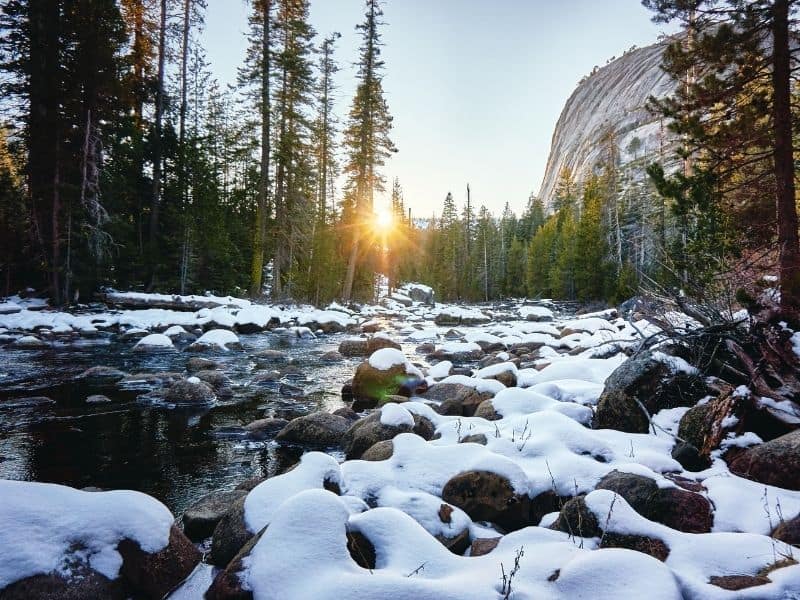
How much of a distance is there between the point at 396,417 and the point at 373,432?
1.01 ft

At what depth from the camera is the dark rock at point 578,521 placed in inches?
103

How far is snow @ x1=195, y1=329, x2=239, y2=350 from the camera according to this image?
1194cm

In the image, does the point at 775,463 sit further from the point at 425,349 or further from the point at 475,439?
the point at 425,349

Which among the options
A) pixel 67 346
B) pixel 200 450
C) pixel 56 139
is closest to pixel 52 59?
pixel 56 139

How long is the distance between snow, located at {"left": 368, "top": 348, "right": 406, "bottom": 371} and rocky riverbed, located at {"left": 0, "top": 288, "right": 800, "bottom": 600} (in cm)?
4

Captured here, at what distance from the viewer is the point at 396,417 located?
484 centimetres

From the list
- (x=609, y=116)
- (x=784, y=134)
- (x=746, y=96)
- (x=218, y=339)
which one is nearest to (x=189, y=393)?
(x=218, y=339)

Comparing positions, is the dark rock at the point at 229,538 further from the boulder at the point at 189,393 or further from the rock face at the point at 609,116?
the rock face at the point at 609,116

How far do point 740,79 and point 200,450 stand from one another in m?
8.91

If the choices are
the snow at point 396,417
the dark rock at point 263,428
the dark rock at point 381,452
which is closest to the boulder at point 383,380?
the dark rock at point 263,428

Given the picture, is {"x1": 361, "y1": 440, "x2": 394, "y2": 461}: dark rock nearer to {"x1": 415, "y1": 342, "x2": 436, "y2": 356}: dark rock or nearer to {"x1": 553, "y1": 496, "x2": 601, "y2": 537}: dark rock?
{"x1": 553, "y1": 496, "x2": 601, "y2": 537}: dark rock

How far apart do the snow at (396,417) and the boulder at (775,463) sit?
9.77 ft

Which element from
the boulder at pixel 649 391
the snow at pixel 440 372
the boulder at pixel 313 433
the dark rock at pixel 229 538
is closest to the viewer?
the dark rock at pixel 229 538

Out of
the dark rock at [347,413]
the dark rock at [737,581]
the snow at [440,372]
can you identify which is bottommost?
the dark rock at [347,413]
